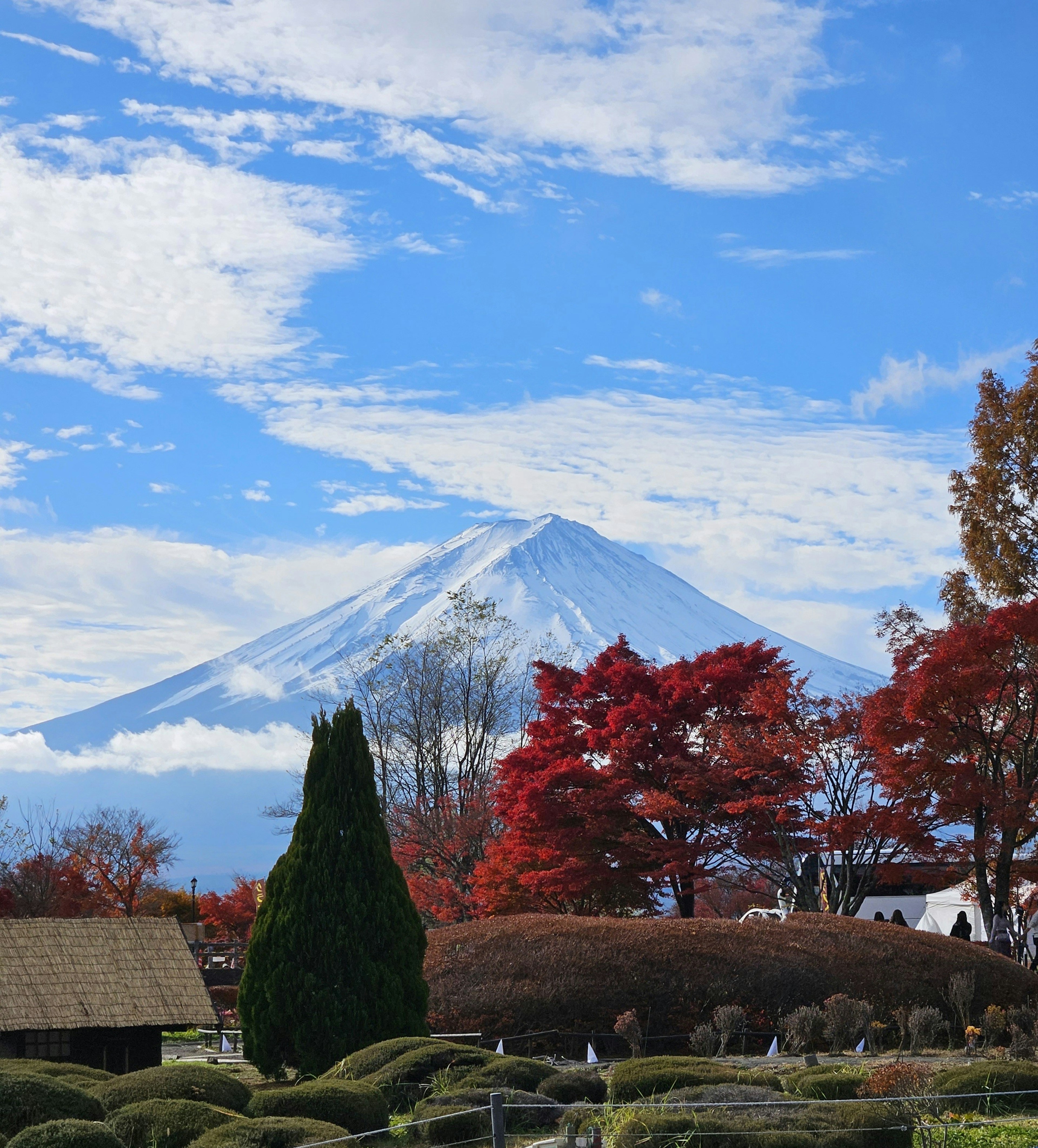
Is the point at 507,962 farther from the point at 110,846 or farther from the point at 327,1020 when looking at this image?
Answer: the point at 110,846

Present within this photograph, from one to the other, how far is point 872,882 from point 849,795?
4.77 ft

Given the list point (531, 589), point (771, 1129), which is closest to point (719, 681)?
point (771, 1129)

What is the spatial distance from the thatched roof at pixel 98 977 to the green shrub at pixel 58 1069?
304 cm

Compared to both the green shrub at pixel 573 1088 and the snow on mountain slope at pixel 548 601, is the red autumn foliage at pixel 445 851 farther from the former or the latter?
the snow on mountain slope at pixel 548 601

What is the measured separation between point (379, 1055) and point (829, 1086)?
438 cm

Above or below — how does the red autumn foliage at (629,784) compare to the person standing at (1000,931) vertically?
above

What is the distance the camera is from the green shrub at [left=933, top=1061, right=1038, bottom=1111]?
1153cm

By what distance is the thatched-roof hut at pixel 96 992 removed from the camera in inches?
606

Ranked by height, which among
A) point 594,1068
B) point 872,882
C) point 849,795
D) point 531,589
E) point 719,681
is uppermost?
point 531,589

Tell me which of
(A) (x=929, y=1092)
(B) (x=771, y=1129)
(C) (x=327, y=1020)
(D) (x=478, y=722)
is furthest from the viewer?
(D) (x=478, y=722)

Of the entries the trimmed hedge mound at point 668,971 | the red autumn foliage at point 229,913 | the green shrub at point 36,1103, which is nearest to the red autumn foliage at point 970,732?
the trimmed hedge mound at point 668,971

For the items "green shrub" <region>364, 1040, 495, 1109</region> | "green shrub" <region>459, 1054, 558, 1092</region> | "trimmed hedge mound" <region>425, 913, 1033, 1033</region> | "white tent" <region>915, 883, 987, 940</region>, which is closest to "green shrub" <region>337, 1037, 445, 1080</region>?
"green shrub" <region>364, 1040, 495, 1109</region>

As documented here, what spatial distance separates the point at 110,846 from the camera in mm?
50500

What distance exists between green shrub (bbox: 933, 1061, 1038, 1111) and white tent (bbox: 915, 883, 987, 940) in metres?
26.4
